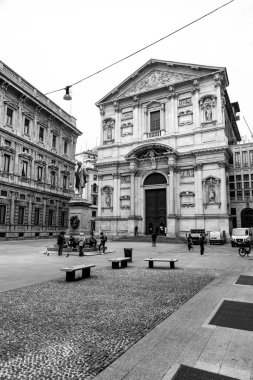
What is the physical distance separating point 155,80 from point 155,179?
15.8 metres

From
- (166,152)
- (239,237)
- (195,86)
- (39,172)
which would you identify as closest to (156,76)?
(195,86)

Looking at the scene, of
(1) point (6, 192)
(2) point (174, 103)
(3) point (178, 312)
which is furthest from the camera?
(2) point (174, 103)

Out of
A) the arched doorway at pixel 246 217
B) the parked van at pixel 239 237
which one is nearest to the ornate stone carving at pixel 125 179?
the parked van at pixel 239 237

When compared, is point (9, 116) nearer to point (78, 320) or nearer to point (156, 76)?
point (156, 76)

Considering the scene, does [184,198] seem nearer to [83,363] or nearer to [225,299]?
[225,299]

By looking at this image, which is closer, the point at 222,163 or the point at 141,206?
the point at 222,163

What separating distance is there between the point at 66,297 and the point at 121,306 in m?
1.72

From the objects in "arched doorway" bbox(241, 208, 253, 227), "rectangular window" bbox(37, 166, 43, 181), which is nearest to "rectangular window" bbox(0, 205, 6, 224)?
"rectangular window" bbox(37, 166, 43, 181)

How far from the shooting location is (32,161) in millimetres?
40562

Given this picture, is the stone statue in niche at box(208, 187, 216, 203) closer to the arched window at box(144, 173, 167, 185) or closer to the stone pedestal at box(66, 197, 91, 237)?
the arched window at box(144, 173, 167, 185)

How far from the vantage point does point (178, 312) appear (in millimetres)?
6375

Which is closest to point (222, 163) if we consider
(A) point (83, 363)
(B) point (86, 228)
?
(B) point (86, 228)

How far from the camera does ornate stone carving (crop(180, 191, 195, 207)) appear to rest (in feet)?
127

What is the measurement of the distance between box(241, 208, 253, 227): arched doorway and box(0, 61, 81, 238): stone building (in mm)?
30702
